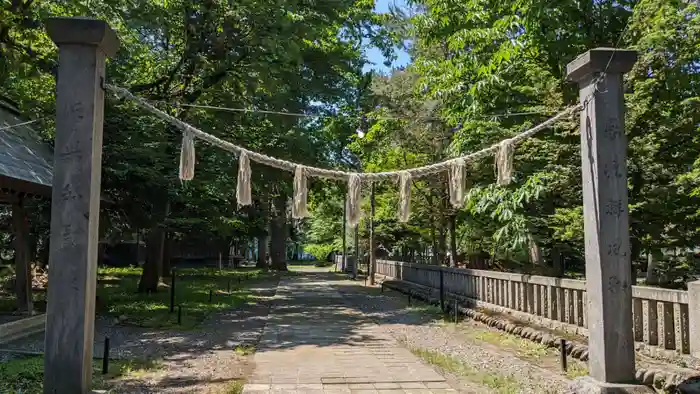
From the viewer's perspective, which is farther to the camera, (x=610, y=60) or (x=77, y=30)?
(x=610, y=60)

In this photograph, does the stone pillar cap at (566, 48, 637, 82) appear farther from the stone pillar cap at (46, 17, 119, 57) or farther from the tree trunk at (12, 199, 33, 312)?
the tree trunk at (12, 199, 33, 312)

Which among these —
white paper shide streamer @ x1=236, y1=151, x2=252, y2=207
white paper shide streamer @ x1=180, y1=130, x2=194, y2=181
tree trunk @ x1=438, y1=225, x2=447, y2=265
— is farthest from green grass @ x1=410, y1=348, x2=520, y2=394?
tree trunk @ x1=438, y1=225, x2=447, y2=265

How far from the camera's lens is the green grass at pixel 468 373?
24.0 feet

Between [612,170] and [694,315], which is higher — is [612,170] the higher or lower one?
the higher one

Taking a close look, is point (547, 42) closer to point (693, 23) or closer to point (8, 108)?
point (693, 23)

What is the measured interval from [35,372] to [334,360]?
434 cm

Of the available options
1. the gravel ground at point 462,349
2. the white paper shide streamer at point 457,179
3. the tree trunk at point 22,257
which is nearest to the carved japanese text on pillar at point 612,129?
the white paper shide streamer at point 457,179

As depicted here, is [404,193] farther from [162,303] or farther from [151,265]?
[151,265]

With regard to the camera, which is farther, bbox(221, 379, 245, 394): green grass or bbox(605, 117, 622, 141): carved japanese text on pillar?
bbox(221, 379, 245, 394): green grass

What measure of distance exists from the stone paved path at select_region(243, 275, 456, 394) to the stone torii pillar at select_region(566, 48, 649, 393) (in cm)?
205

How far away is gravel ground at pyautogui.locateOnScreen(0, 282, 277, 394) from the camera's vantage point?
764 cm

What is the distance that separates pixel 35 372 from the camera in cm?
757

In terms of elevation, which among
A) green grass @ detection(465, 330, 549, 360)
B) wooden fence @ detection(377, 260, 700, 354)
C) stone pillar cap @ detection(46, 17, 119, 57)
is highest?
stone pillar cap @ detection(46, 17, 119, 57)

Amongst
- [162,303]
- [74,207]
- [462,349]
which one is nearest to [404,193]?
[74,207]
